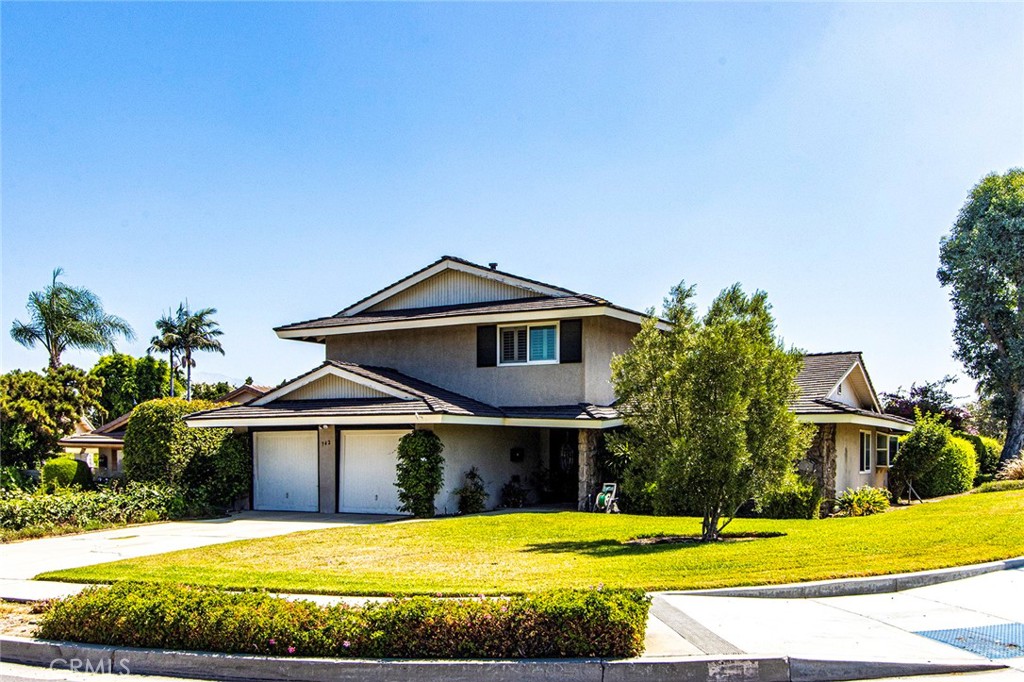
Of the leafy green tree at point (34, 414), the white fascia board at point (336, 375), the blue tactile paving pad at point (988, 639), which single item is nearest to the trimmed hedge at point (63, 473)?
the leafy green tree at point (34, 414)

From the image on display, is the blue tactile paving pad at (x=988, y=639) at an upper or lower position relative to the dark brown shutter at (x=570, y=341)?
lower

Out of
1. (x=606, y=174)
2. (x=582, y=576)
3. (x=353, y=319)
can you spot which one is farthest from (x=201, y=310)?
(x=582, y=576)

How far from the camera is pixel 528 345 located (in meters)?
23.0

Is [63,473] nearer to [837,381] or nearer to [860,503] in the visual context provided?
[860,503]

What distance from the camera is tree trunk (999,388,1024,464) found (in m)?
35.4

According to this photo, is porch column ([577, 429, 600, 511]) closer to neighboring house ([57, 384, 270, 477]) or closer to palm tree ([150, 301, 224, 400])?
neighboring house ([57, 384, 270, 477])

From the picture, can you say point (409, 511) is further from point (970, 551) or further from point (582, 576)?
point (970, 551)

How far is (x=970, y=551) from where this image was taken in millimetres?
12016

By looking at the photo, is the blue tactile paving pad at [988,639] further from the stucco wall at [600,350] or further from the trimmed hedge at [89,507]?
the trimmed hedge at [89,507]

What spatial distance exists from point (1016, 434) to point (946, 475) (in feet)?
40.7

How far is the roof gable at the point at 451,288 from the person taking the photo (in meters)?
23.6

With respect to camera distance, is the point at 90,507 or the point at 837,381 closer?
the point at 90,507

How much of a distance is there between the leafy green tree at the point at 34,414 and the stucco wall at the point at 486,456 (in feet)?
61.3

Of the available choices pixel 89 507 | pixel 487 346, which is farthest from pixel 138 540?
pixel 487 346
